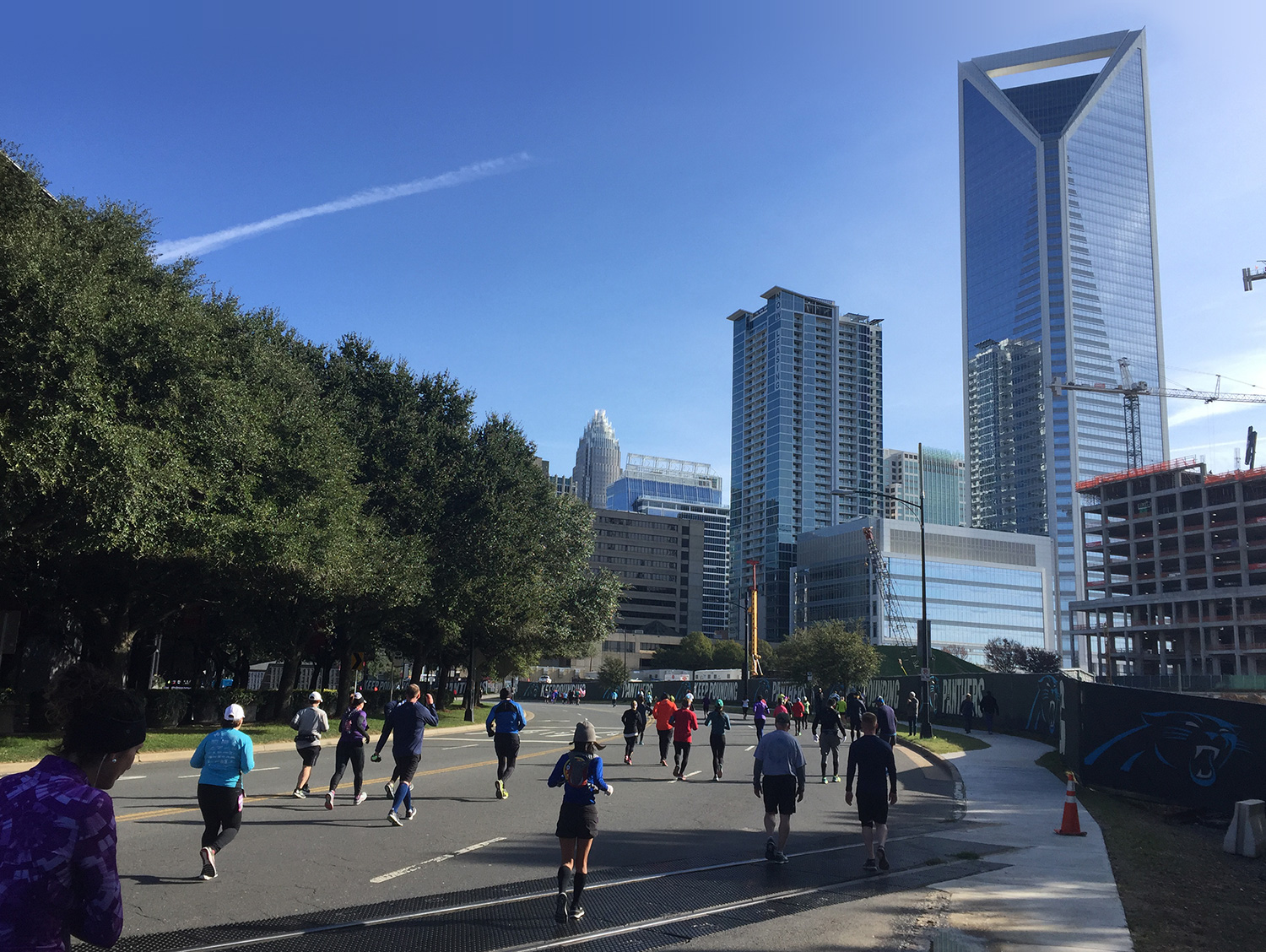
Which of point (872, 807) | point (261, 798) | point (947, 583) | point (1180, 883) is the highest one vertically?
point (947, 583)

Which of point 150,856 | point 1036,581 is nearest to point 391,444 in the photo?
point 150,856

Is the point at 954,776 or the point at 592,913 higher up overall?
the point at 592,913

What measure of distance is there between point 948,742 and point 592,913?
25197 millimetres

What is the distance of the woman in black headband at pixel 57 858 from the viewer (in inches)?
118

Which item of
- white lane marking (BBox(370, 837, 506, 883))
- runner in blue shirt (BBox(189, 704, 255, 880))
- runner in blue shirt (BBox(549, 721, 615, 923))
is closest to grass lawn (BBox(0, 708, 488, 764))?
runner in blue shirt (BBox(189, 704, 255, 880))

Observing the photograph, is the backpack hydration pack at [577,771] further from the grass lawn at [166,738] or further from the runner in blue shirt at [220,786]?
the grass lawn at [166,738]

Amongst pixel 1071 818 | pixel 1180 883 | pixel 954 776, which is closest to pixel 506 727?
pixel 1071 818

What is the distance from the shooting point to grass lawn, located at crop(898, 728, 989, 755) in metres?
27.7

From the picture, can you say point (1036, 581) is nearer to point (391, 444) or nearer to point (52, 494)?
point (391, 444)

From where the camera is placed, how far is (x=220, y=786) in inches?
350

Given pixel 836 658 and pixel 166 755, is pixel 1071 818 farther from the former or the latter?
pixel 836 658

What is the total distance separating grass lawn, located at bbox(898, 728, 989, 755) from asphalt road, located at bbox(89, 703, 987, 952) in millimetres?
10679

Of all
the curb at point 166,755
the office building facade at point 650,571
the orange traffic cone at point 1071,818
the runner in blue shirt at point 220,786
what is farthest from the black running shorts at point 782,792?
the office building facade at point 650,571

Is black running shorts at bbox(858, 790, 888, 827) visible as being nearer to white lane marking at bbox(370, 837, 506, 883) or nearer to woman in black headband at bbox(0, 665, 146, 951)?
white lane marking at bbox(370, 837, 506, 883)
